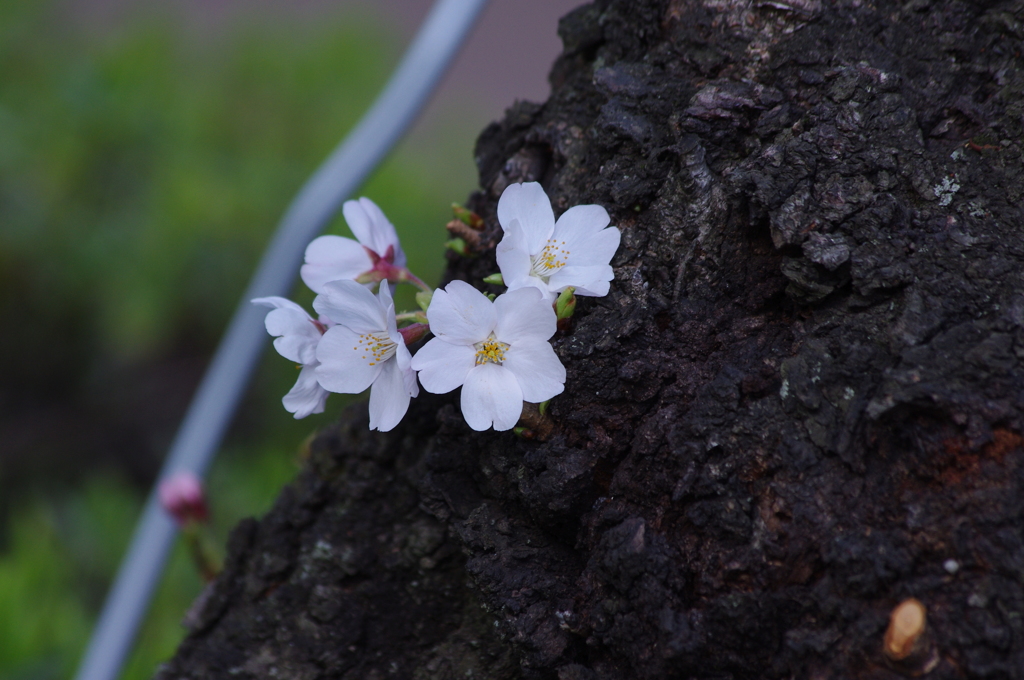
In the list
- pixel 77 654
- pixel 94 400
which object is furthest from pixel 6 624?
pixel 94 400

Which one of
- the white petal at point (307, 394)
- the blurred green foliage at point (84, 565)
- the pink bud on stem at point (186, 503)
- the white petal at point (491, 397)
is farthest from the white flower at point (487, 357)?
the blurred green foliage at point (84, 565)

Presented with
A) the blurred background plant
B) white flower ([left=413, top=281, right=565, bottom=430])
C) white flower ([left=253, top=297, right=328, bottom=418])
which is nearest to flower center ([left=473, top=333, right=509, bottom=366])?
white flower ([left=413, top=281, right=565, bottom=430])

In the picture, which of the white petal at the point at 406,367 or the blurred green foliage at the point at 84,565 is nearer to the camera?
the white petal at the point at 406,367

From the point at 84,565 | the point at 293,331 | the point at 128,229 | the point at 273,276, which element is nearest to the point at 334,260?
the point at 293,331

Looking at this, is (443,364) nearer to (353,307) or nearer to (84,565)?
(353,307)

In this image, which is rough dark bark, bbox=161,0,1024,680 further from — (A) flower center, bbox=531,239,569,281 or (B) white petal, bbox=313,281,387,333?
(B) white petal, bbox=313,281,387,333

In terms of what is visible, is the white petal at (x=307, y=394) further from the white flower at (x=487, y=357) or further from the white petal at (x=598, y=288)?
the white petal at (x=598, y=288)

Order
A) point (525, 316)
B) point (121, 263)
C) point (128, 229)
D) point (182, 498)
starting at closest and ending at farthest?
point (525, 316) < point (182, 498) < point (121, 263) < point (128, 229)
